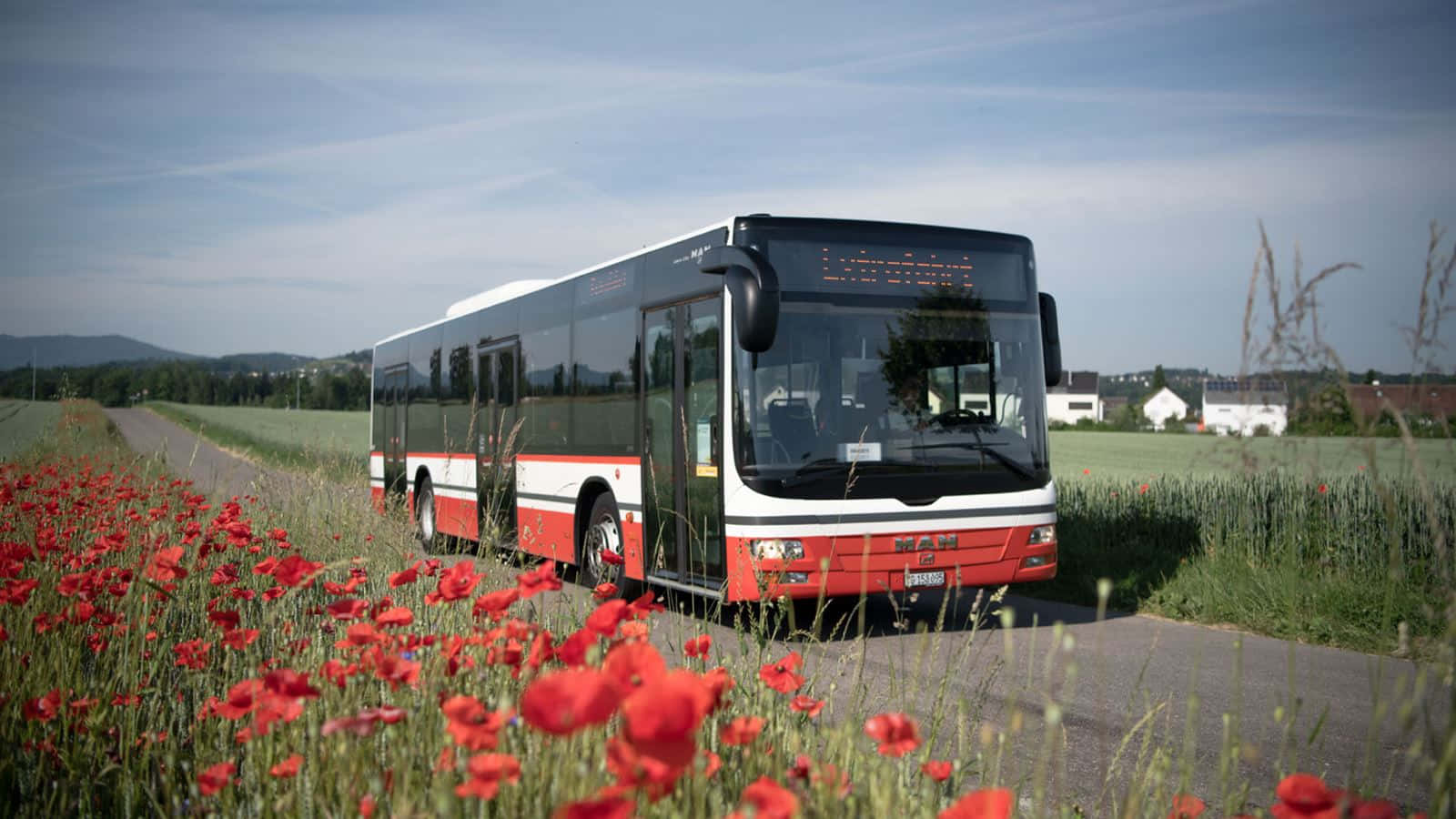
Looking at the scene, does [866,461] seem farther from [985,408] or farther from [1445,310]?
[1445,310]

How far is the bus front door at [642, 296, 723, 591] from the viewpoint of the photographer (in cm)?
863

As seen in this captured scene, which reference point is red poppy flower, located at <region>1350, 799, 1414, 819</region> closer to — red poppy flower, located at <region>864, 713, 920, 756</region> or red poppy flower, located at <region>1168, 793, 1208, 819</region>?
red poppy flower, located at <region>1168, 793, 1208, 819</region>

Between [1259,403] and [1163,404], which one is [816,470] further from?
[1163,404]

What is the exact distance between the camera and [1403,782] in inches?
193

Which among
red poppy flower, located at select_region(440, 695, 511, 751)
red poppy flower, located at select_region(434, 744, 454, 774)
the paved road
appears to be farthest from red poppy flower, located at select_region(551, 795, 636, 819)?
the paved road

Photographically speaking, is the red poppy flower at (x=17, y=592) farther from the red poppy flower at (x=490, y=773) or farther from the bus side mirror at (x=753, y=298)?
the bus side mirror at (x=753, y=298)

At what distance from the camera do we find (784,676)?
2904 mm

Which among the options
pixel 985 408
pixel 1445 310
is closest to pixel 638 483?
pixel 985 408

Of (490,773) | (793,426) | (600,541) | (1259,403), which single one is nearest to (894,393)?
(793,426)

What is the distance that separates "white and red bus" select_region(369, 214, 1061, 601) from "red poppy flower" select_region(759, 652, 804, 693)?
4188 mm

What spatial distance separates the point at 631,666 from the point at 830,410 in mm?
6610

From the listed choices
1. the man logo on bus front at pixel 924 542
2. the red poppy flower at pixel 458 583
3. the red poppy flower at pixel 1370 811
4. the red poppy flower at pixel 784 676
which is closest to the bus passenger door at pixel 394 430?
the man logo on bus front at pixel 924 542

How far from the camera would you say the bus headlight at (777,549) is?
8.01m

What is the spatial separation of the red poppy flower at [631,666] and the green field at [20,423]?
8400 mm
